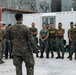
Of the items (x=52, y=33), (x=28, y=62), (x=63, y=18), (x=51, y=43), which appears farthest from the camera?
(x=63, y=18)

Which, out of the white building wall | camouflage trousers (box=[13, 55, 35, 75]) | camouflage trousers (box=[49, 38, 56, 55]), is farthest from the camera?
the white building wall

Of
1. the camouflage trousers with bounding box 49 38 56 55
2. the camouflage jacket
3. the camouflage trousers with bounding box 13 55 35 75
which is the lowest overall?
the camouflage trousers with bounding box 49 38 56 55

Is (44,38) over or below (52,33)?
below

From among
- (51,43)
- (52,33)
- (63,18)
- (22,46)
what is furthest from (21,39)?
(63,18)

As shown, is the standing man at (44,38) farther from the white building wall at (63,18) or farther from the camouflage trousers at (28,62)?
the camouflage trousers at (28,62)

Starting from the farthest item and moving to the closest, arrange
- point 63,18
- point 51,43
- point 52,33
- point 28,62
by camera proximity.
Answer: point 63,18 < point 51,43 < point 52,33 < point 28,62

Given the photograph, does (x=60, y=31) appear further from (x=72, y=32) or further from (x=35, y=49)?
(x=35, y=49)

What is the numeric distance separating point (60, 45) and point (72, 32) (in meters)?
0.99

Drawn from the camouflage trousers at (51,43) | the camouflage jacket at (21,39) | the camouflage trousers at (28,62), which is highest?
the camouflage jacket at (21,39)

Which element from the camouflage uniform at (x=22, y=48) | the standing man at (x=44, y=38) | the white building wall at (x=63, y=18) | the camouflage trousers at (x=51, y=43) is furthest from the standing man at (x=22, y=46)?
the white building wall at (x=63, y=18)

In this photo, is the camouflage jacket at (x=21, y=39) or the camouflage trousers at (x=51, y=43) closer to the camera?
the camouflage jacket at (x=21, y=39)

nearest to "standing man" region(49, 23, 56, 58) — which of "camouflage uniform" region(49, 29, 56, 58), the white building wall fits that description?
"camouflage uniform" region(49, 29, 56, 58)

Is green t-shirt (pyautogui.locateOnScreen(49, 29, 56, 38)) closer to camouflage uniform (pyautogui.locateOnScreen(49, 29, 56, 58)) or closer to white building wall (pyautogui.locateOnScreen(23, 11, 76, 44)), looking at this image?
camouflage uniform (pyautogui.locateOnScreen(49, 29, 56, 58))

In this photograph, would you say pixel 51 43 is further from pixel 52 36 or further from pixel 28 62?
pixel 28 62
